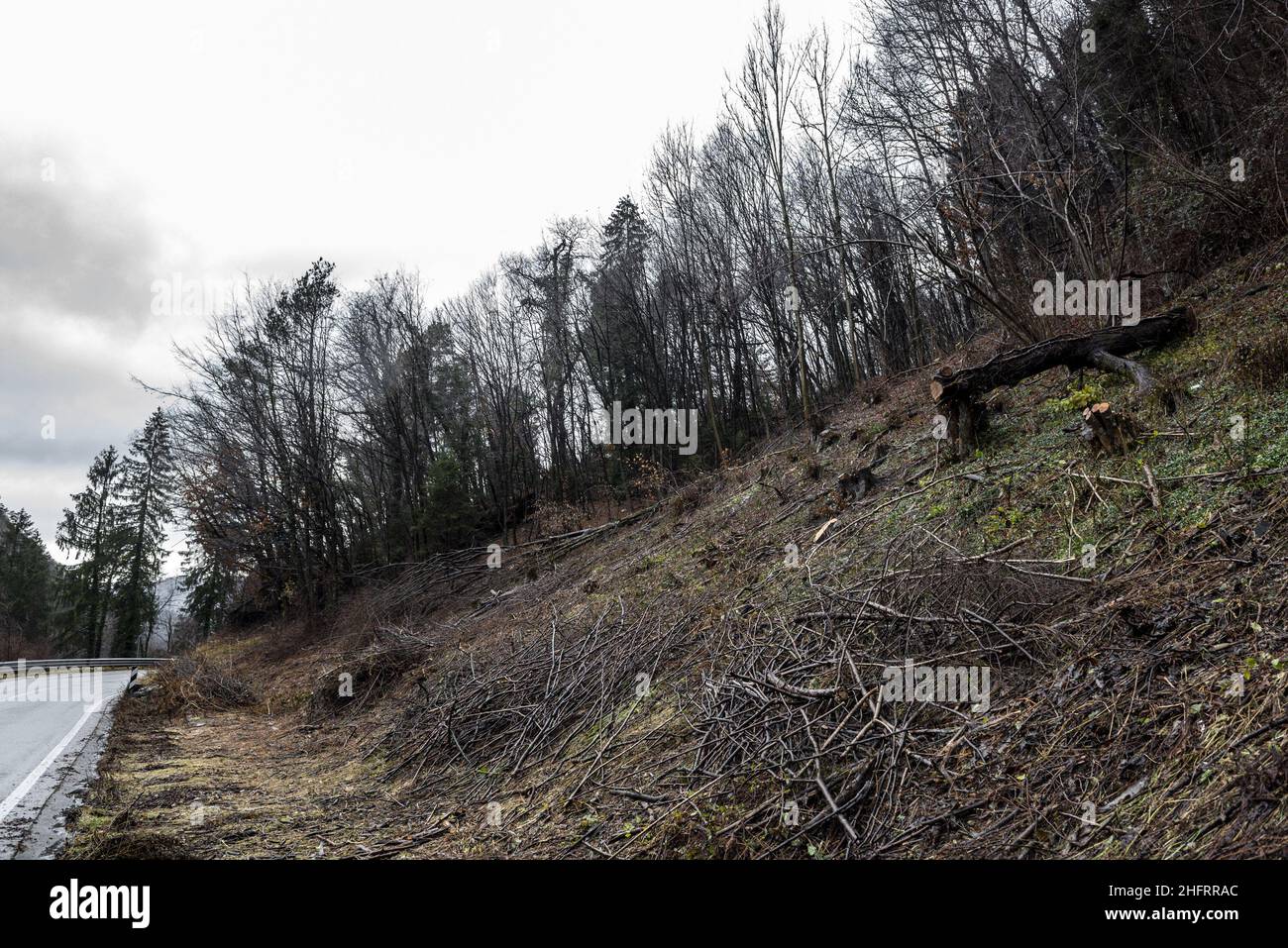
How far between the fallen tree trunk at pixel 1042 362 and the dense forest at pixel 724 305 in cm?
103

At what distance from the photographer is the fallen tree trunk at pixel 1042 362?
24.2 feet

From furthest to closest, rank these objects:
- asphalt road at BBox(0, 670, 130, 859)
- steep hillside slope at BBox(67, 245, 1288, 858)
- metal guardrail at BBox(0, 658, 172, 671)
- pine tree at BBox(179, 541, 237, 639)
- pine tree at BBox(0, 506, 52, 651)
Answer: pine tree at BBox(0, 506, 52, 651)
pine tree at BBox(179, 541, 237, 639)
metal guardrail at BBox(0, 658, 172, 671)
asphalt road at BBox(0, 670, 130, 859)
steep hillside slope at BBox(67, 245, 1288, 858)

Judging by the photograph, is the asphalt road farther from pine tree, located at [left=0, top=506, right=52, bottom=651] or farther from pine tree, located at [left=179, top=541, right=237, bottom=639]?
pine tree, located at [left=0, top=506, right=52, bottom=651]

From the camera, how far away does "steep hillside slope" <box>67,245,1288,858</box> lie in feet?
11.1

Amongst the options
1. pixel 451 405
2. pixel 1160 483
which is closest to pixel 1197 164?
pixel 1160 483

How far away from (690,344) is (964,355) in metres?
12.9

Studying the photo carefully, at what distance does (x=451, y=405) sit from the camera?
1260 inches

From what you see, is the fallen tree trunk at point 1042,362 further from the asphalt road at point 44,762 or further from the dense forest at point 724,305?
the asphalt road at point 44,762

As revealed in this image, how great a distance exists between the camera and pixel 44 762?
7.42m

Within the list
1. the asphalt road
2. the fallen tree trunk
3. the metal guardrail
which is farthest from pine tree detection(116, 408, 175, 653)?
the fallen tree trunk

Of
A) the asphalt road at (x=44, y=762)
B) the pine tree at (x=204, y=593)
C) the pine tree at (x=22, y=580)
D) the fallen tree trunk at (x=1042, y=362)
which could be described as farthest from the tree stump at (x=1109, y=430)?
the pine tree at (x=22, y=580)

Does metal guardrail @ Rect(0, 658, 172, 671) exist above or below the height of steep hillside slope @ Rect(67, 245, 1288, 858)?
below

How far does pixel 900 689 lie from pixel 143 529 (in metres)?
42.2
